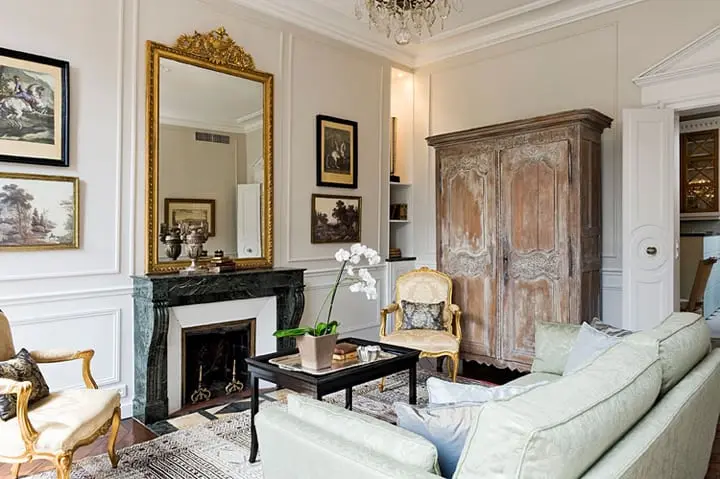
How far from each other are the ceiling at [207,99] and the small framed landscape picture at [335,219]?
1.04 metres

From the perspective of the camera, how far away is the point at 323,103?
5.04 meters

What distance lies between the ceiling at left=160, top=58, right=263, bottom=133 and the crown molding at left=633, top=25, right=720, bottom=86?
10.8 feet

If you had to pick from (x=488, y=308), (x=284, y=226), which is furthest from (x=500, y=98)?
(x=284, y=226)

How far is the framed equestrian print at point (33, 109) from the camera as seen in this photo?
10.4ft

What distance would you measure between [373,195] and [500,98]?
166 cm

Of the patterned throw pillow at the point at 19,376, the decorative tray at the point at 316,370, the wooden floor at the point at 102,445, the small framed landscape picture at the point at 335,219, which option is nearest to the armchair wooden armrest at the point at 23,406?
the patterned throw pillow at the point at 19,376

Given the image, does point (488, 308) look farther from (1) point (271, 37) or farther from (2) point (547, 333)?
(1) point (271, 37)

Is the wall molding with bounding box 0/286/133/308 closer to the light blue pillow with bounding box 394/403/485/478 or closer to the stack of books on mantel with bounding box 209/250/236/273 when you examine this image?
the stack of books on mantel with bounding box 209/250/236/273

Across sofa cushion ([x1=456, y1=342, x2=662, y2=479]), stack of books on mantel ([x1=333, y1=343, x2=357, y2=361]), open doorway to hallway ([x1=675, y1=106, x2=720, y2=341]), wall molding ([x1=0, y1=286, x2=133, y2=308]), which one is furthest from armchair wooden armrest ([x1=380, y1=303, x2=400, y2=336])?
open doorway to hallway ([x1=675, y1=106, x2=720, y2=341])

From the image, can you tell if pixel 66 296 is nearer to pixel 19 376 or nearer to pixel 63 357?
pixel 63 357

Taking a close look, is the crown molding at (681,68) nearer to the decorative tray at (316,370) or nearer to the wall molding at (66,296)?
the decorative tray at (316,370)

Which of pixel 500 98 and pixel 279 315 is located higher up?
pixel 500 98

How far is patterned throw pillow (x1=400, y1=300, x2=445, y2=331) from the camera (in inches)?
184

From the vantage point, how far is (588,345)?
251cm
